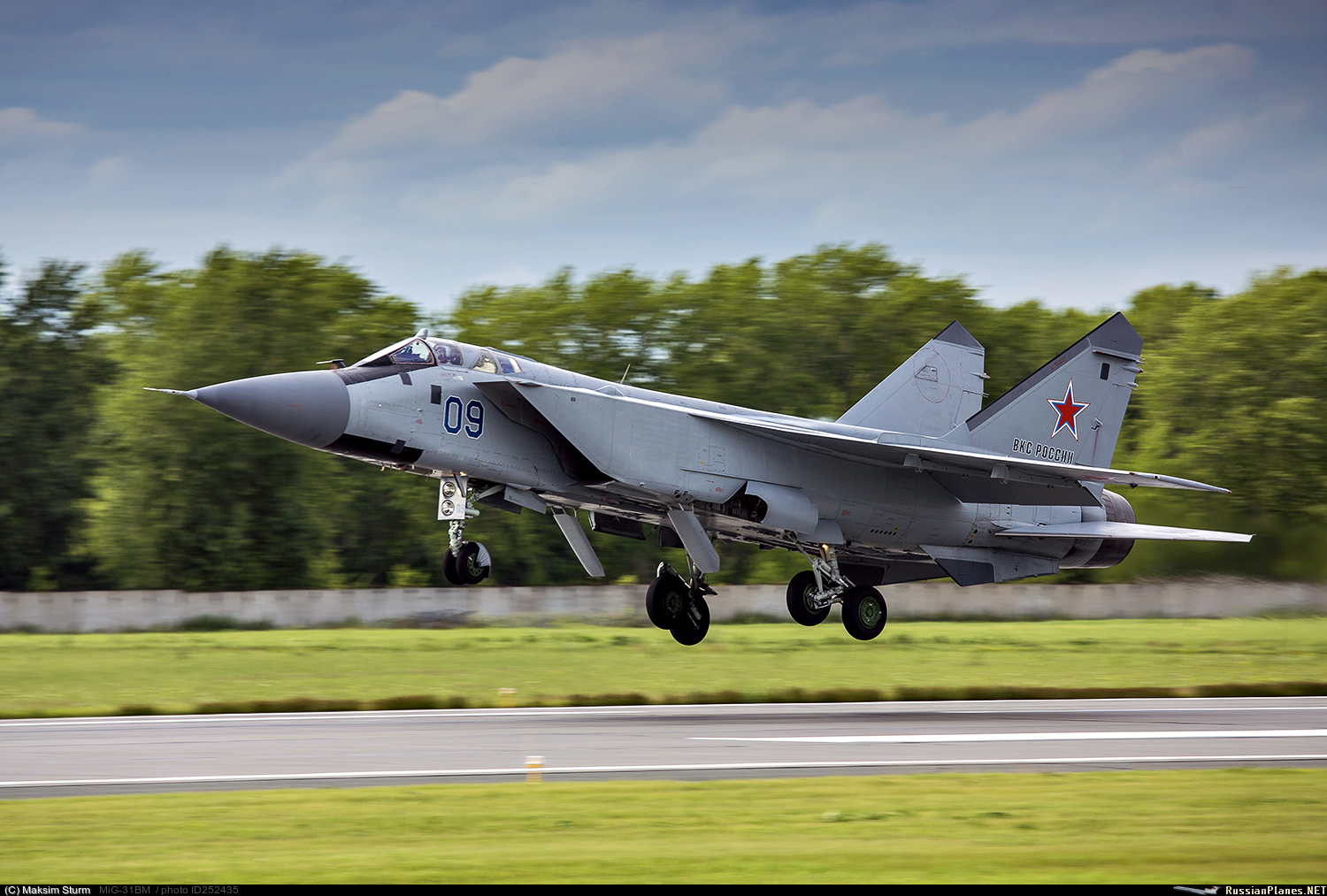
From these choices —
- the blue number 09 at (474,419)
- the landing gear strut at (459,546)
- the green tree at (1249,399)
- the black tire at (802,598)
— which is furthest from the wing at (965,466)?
the green tree at (1249,399)

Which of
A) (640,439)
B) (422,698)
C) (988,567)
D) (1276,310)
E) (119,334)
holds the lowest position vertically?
(422,698)

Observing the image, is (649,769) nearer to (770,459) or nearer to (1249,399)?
(770,459)

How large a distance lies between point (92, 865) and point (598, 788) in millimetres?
4425

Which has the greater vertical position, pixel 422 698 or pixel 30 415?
pixel 30 415

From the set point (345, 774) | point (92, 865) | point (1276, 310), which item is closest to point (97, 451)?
point (345, 774)

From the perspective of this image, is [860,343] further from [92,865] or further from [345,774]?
[92,865]

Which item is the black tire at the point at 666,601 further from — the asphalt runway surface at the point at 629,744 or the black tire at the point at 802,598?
the black tire at the point at 802,598

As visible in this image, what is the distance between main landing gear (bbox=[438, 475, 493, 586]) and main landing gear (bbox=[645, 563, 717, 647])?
13.2 feet

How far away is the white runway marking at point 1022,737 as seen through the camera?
Result: 15141 millimetres

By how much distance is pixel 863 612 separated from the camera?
70.2 ft

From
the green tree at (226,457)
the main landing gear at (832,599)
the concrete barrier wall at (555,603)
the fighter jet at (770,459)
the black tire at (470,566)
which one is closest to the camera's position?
the black tire at (470,566)

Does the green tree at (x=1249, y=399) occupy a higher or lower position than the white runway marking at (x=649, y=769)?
higher

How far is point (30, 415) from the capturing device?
4572 cm

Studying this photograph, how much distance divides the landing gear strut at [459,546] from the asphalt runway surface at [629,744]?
2033mm
